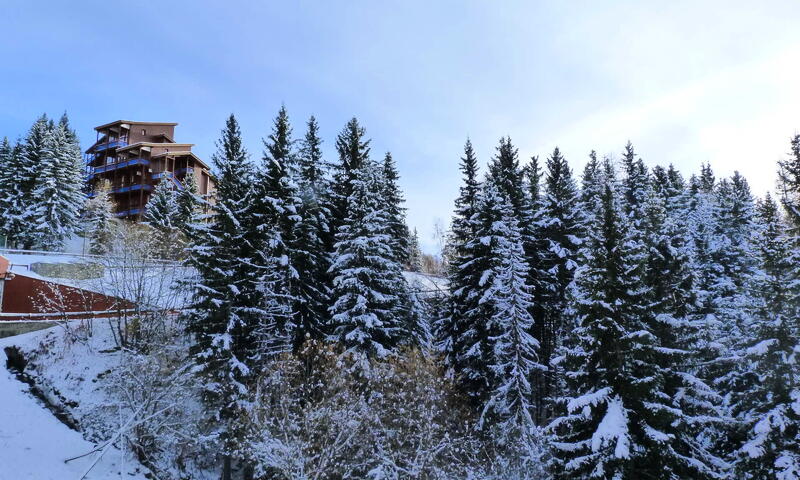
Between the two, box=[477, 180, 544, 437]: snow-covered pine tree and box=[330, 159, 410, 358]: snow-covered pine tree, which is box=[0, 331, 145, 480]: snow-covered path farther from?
box=[477, 180, 544, 437]: snow-covered pine tree

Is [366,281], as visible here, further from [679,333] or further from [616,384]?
[679,333]

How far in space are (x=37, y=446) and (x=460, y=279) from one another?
69.2 ft

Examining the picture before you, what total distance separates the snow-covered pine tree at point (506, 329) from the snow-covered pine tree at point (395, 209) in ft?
22.1

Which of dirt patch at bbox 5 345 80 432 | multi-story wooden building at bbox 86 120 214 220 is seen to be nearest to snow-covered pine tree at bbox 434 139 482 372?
dirt patch at bbox 5 345 80 432

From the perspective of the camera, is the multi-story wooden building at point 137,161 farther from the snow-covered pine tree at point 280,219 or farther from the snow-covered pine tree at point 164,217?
the snow-covered pine tree at point 280,219

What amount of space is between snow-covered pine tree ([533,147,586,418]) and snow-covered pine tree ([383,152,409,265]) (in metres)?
9.15

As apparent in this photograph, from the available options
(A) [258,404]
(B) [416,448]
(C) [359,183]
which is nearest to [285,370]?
(A) [258,404]

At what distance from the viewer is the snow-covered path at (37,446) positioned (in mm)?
16688

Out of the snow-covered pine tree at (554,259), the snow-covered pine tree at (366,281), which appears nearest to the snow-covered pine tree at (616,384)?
the snow-covered pine tree at (366,281)

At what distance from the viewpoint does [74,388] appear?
2403 cm

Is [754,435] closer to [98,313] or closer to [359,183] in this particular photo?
[359,183]

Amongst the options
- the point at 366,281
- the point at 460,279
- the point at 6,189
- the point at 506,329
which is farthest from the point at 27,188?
the point at 506,329

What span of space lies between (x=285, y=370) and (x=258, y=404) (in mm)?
1673

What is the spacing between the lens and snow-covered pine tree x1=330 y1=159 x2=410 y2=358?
861 inches
